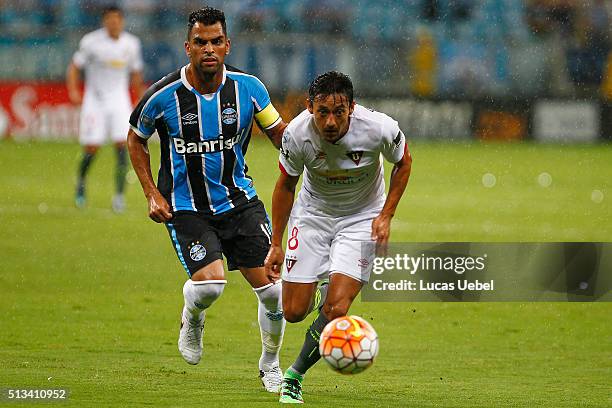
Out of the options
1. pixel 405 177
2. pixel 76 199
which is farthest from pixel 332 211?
pixel 76 199

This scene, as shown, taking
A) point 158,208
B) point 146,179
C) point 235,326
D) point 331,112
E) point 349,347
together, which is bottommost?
point 235,326

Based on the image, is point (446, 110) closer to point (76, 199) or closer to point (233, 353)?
point (76, 199)

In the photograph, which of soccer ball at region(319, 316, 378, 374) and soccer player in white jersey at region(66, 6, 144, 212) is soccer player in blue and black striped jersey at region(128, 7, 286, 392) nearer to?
soccer ball at region(319, 316, 378, 374)

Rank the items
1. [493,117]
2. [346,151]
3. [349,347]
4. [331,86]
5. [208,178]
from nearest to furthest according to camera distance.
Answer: [349,347] < [331,86] < [346,151] < [208,178] < [493,117]

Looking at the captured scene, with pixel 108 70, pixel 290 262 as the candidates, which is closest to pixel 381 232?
pixel 290 262

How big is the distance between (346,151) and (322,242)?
2.21 ft

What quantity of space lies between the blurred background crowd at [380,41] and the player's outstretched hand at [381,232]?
18262 mm

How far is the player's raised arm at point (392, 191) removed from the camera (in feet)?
21.6

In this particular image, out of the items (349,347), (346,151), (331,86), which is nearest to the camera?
(349,347)

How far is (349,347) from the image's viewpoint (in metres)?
6.12

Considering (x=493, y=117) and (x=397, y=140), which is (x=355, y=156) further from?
(x=493, y=117)

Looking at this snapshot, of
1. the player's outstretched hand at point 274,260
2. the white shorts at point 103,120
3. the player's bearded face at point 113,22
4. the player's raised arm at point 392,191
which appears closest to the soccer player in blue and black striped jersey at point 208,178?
the player's outstretched hand at point 274,260

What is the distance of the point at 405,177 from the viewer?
6801 mm

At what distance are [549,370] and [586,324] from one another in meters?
1.94
